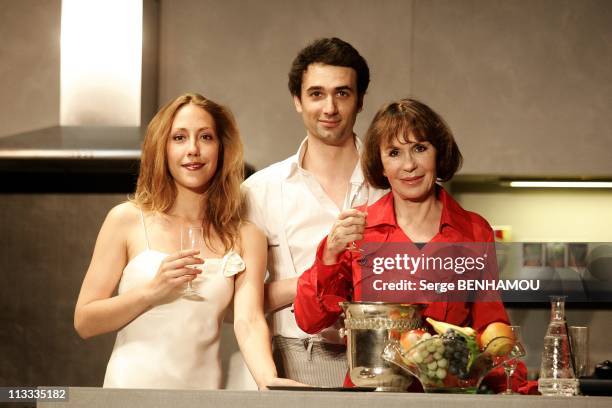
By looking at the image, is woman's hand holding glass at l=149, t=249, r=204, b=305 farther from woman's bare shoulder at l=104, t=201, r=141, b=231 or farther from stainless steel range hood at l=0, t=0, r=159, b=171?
stainless steel range hood at l=0, t=0, r=159, b=171

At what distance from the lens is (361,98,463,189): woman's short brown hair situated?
182 centimetres

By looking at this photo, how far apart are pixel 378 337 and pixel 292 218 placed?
2.40 ft

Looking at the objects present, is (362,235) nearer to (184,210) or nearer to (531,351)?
(184,210)

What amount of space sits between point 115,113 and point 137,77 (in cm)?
14

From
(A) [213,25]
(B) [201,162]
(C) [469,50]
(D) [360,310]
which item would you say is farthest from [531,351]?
(D) [360,310]

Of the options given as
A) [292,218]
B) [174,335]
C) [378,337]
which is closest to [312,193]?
[292,218]

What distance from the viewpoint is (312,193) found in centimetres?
220

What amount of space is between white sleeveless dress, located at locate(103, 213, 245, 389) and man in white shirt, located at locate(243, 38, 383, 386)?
0.16 m

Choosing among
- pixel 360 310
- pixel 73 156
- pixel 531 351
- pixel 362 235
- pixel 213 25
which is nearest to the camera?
pixel 360 310

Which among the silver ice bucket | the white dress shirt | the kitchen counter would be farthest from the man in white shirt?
the kitchen counter

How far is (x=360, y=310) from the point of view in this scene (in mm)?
1515

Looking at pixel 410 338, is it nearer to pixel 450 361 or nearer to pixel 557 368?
pixel 450 361

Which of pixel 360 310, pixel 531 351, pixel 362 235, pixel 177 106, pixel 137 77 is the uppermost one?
pixel 137 77

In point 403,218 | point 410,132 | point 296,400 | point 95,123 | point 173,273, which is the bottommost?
point 296,400
